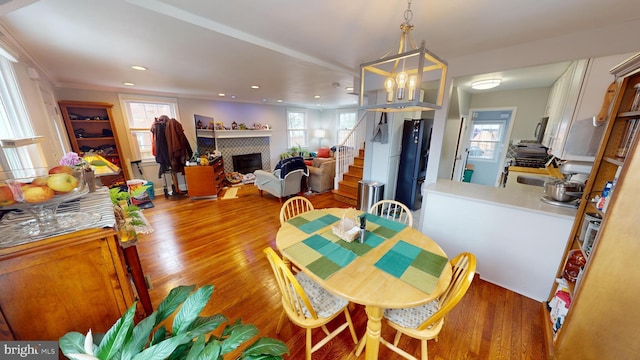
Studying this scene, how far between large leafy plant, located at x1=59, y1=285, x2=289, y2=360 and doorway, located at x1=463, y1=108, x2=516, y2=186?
490 cm

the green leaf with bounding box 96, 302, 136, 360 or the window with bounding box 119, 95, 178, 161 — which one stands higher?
the window with bounding box 119, 95, 178, 161

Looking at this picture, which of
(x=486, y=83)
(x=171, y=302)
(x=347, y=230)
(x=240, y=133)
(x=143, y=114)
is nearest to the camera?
(x=171, y=302)

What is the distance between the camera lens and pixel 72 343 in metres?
0.68

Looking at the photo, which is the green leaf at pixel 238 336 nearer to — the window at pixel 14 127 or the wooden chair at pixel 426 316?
the wooden chair at pixel 426 316

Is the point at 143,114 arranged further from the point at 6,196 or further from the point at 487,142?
the point at 487,142

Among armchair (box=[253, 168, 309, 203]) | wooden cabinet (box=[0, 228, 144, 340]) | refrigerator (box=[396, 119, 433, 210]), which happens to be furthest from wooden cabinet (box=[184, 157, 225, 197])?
refrigerator (box=[396, 119, 433, 210])

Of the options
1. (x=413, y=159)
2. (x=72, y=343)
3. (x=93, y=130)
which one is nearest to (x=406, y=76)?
(x=72, y=343)

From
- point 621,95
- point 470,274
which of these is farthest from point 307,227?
point 621,95

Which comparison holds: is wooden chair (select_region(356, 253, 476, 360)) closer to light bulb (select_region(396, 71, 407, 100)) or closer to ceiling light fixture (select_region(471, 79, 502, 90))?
light bulb (select_region(396, 71, 407, 100))

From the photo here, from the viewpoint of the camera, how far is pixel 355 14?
142 cm

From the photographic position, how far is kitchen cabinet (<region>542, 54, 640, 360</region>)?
2.95ft

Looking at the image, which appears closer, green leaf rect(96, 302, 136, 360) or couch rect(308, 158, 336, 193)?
green leaf rect(96, 302, 136, 360)

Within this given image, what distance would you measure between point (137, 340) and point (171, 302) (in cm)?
17

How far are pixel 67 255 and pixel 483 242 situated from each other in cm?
285
